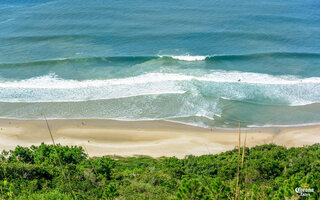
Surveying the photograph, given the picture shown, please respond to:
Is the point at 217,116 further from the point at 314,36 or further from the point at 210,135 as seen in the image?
the point at 314,36

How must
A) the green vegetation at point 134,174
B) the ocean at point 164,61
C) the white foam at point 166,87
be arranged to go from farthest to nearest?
the white foam at point 166,87 → the ocean at point 164,61 → the green vegetation at point 134,174

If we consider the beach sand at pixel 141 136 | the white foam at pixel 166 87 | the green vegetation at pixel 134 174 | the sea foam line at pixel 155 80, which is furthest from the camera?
the sea foam line at pixel 155 80

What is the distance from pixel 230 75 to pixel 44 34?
101 feet

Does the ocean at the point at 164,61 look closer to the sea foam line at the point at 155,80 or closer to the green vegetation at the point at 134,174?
the sea foam line at the point at 155,80

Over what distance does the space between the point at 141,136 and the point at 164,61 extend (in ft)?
51.1

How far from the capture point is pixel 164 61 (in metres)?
40.4

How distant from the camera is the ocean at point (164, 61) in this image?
3206cm

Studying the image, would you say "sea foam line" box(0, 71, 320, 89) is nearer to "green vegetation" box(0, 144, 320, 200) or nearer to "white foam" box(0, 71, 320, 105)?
"white foam" box(0, 71, 320, 105)

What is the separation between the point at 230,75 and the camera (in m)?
37.8

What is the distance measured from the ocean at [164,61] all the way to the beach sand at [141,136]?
47.9 inches

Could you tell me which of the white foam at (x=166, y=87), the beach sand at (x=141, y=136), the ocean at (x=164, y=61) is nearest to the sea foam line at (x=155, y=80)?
the white foam at (x=166, y=87)

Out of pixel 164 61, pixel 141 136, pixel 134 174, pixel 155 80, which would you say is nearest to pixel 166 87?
pixel 155 80

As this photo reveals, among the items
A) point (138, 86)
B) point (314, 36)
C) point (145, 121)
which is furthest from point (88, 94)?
point (314, 36)

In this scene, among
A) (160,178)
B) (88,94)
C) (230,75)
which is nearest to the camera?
(160,178)
